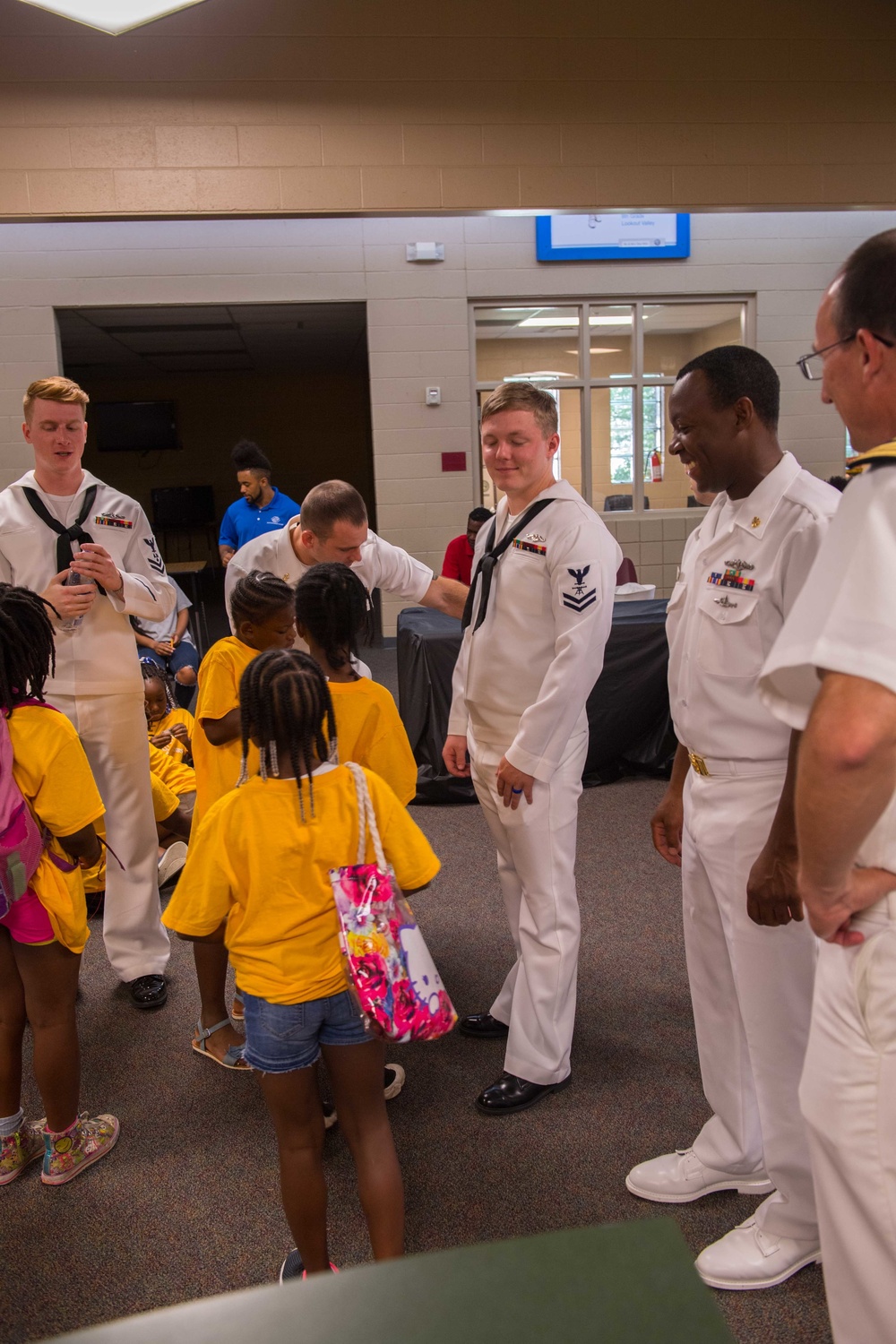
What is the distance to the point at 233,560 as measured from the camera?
102 inches

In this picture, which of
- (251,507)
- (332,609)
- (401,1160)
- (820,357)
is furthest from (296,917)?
(251,507)

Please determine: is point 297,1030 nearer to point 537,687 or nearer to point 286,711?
point 286,711

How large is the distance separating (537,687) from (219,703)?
0.74 metres

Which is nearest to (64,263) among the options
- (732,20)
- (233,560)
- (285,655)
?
(732,20)

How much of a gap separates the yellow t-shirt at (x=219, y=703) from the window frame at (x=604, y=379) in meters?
6.28

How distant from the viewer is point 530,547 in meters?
2.16

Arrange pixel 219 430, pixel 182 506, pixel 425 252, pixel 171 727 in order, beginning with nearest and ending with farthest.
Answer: pixel 171 727 < pixel 425 252 < pixel 182 506 < pixel 219 430

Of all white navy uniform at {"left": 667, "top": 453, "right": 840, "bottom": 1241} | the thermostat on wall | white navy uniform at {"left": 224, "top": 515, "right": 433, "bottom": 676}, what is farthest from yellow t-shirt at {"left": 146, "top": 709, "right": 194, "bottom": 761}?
the thermostat on wall

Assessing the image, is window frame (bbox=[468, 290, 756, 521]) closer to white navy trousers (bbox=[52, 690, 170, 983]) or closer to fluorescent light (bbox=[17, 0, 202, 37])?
fluorescent light (bbox=[17, 0, 202, 37])

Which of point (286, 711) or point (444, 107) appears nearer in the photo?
point (286, 711)

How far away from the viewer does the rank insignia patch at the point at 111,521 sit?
2.74 meters

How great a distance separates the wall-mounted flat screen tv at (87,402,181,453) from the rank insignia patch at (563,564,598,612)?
11.9m

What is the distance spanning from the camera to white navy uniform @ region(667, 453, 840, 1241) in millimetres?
1581

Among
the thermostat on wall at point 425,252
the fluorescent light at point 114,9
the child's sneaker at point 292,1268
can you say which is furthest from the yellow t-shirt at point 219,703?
the thermostat on wall at point 425,252
